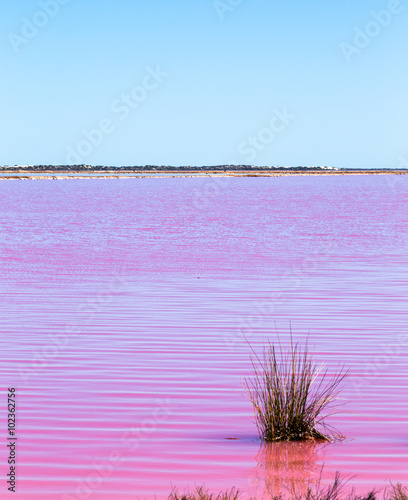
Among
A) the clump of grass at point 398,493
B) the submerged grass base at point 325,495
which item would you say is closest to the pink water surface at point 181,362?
the submerged grass base at point 325,495

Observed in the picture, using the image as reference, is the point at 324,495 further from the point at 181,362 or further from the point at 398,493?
the point at 181,362

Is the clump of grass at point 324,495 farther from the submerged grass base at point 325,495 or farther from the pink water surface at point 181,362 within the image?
the pink water surface at point 181,362

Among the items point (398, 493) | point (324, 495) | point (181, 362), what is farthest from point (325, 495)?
point (181, 362)

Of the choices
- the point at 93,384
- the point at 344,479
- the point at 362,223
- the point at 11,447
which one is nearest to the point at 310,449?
the point at 344,479

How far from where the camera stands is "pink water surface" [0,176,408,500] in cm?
597

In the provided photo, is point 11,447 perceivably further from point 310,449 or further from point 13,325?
point 13,325

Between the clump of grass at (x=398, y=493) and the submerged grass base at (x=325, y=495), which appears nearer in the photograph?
the clump of grass at (x=398, y=493)

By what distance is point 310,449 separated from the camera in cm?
627

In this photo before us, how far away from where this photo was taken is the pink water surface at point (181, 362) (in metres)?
5.97

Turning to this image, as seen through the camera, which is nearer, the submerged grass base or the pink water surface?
the submerged grass base

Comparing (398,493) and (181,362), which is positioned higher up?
(181,362)

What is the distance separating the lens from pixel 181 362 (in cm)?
912

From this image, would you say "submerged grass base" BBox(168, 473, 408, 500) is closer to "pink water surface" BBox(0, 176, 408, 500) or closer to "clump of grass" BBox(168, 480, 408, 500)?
"clump of grass" BBox(168, 480, 408, 500)

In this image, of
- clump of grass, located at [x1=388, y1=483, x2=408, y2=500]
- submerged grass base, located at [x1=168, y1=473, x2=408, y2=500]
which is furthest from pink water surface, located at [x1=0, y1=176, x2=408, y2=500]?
clump of grass, located at [x1=388, y1=483, x2=408, y2=500]
